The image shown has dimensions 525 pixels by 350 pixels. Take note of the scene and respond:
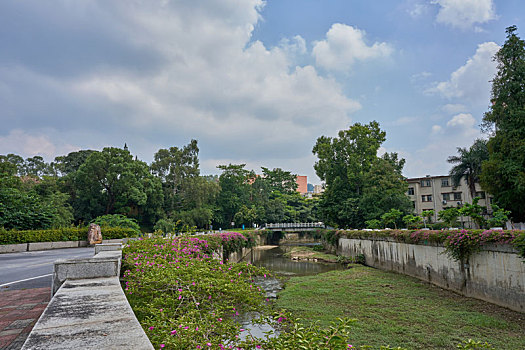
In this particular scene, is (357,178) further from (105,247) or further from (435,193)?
(105,247)

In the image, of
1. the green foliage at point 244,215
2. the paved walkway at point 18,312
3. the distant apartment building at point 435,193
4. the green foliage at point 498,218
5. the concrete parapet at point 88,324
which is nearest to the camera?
the concrete parapet at point 88,324

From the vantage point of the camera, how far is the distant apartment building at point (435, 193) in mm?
43500

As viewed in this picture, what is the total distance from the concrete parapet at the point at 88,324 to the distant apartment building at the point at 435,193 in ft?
154

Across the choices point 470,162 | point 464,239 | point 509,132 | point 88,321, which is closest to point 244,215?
point 470,162

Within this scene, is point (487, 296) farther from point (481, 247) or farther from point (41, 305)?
point (41, 305)

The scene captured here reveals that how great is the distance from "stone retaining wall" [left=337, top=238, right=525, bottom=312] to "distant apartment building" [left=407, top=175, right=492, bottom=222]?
3126cm

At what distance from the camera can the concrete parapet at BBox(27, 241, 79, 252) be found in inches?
707

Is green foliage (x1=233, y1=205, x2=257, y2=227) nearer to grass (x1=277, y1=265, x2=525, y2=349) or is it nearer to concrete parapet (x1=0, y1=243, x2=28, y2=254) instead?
concrete parapet (x1=0, y1=243, x2=28, y2=254)

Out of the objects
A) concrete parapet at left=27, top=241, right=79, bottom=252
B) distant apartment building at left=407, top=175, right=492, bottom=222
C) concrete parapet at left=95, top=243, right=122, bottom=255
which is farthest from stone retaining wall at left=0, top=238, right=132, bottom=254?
distant apartment building at left=407, top=175, right=492, bottom=222

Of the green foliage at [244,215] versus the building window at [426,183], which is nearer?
the building window at [426,183]

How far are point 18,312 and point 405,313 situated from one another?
8.94 meters

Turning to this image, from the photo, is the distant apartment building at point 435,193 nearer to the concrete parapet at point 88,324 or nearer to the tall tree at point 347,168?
the tall tree at point 347,168

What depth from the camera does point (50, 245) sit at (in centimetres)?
1886

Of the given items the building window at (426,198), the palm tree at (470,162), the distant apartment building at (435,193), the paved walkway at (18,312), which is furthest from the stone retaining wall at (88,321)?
the building window at (426,198)
